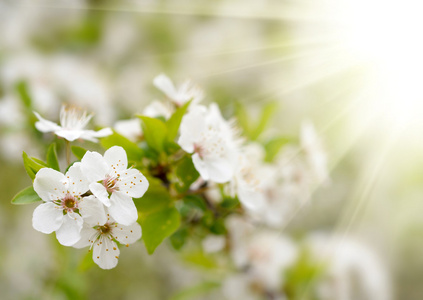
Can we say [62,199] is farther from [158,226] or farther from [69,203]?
[158,226]

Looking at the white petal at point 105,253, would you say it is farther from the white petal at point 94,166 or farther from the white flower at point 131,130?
the white flower at point 131,130

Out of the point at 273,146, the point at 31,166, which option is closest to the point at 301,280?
the point at 273,146

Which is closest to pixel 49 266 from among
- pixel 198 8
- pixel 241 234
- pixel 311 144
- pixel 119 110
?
pixel 119 110

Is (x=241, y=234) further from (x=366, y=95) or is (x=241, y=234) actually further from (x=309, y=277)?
(x=366, y=95)

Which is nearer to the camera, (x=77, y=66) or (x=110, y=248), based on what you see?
(x=110, y=248)

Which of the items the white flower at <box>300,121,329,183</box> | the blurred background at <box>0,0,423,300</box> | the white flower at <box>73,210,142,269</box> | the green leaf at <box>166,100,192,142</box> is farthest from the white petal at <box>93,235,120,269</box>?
the blurred background at <box>0,0,423,300</box>

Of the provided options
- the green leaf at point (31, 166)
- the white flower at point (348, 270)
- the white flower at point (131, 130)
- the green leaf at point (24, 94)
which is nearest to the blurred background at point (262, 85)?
the white flower at point (348, 270)

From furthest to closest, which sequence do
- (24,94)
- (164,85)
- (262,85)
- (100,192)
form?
(262,85) < (24,94) < (164,85) < (100,192)
